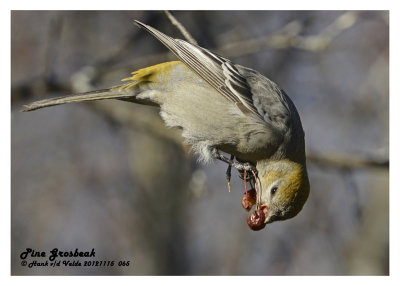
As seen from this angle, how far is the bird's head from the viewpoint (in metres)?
3.91

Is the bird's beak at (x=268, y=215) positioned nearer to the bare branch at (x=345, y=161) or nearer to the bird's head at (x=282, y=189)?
the bird's head at (x=282, y=189)

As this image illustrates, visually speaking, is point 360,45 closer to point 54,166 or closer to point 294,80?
point 294,80

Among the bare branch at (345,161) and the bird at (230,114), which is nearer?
the bird at (230,114)

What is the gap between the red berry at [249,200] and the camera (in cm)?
412

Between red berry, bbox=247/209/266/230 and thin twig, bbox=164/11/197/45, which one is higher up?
thin twig, bbox=164/11/197/45

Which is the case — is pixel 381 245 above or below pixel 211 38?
below

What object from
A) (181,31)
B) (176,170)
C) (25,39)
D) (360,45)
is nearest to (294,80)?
(360,45)

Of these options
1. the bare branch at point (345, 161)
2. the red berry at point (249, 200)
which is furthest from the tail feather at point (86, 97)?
the bare branch at point (345, 161)

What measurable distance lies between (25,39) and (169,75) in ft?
12.7

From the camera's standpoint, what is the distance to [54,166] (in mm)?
8578

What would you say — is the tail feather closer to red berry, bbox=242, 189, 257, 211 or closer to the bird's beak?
red berry, bbox=242, 189, 257, 211

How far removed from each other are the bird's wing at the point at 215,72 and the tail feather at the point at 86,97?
23.0 inches

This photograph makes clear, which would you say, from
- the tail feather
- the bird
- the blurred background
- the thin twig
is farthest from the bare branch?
the tail feather

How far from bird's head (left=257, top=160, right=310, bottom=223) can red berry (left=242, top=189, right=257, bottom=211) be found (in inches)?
5.2
